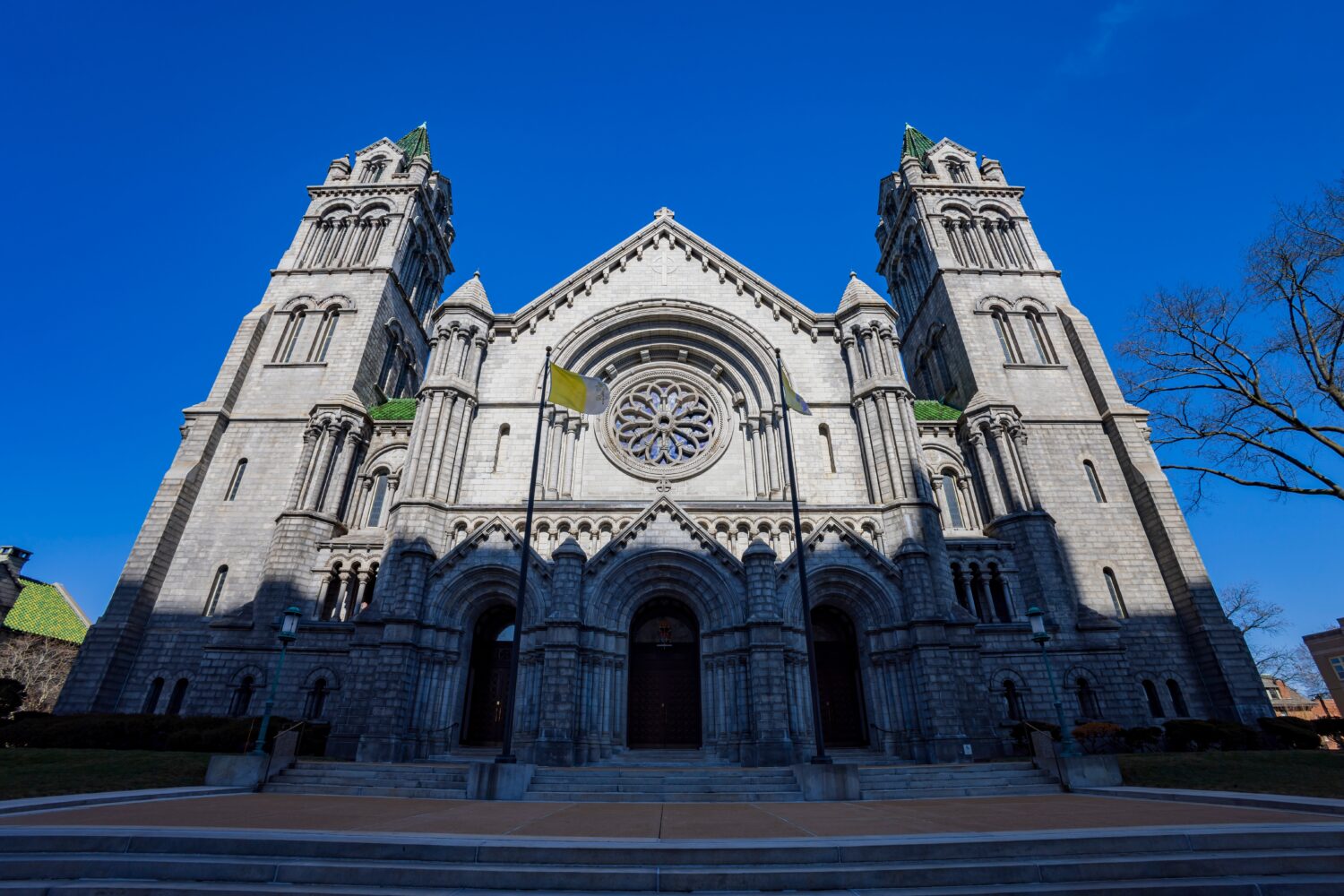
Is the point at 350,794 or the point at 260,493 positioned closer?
the point at 350,794

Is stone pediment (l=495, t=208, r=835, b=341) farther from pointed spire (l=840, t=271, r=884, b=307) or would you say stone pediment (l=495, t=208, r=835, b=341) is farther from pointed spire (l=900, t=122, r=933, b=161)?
pointed spire (l=900, t=122, r=933, b=161)

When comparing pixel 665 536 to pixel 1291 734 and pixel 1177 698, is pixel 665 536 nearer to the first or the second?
pixel 1177 698

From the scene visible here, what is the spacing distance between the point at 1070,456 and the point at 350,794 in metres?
28.2

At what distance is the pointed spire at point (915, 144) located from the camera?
40.2 metres

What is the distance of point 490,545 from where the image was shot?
20.2 meters

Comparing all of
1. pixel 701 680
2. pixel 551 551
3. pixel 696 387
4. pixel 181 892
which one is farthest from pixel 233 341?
pixel 181 892

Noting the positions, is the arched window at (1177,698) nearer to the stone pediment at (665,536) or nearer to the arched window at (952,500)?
the arched window at (952,500)

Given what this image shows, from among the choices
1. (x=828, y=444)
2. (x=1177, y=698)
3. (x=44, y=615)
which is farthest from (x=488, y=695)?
(x=44, y=615)

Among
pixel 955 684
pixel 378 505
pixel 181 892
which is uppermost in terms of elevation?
pixel 378 505

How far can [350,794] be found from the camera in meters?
12.9

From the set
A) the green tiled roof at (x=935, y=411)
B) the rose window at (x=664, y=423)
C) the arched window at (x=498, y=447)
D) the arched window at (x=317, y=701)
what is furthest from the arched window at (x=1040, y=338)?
the arched window at (x=317, y=701)

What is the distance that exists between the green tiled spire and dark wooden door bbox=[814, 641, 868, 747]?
3798cm

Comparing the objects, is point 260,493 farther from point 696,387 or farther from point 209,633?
point 696,387

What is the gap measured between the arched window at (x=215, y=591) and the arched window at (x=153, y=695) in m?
2.52
